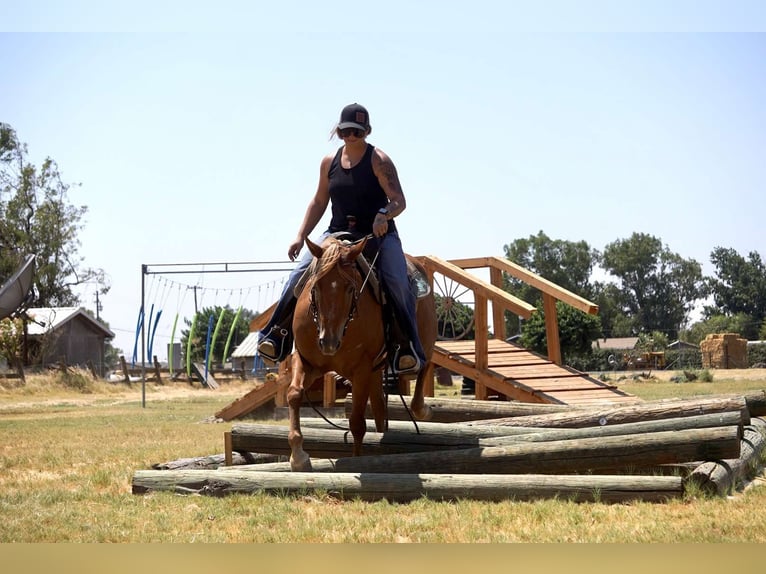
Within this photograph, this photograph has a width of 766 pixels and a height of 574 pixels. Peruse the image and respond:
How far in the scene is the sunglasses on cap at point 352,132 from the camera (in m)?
8.20

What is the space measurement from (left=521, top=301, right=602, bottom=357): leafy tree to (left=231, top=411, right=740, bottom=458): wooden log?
35.0 metres

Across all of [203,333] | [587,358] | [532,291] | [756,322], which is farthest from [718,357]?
[203,333]

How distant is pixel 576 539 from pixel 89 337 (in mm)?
53208

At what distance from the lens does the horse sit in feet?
23.6

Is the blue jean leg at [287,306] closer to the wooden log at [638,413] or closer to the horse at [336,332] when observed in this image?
the horse at [336,332]

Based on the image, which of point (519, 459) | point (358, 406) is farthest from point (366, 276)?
point (519, 459)

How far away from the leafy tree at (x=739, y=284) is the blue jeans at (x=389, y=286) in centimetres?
3485

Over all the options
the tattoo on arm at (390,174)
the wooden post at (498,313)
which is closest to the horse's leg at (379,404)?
the tattoo on arm at (390,174)

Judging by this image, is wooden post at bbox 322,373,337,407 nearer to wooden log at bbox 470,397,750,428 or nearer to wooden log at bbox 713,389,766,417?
wooden log at bbox 470,397,750,428

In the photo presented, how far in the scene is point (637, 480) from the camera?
6.68 metres

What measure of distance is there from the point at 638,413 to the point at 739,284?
37.0 metres

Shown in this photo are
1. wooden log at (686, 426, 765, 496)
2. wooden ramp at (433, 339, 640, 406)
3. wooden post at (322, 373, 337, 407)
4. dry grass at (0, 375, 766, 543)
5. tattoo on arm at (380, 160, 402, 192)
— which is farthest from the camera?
wooden post at (322, 373, 337, 407)

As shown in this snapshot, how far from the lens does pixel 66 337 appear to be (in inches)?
2036

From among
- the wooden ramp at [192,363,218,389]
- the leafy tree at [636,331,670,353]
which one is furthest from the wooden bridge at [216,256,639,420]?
the leafy tree at [636,331,670,353]
